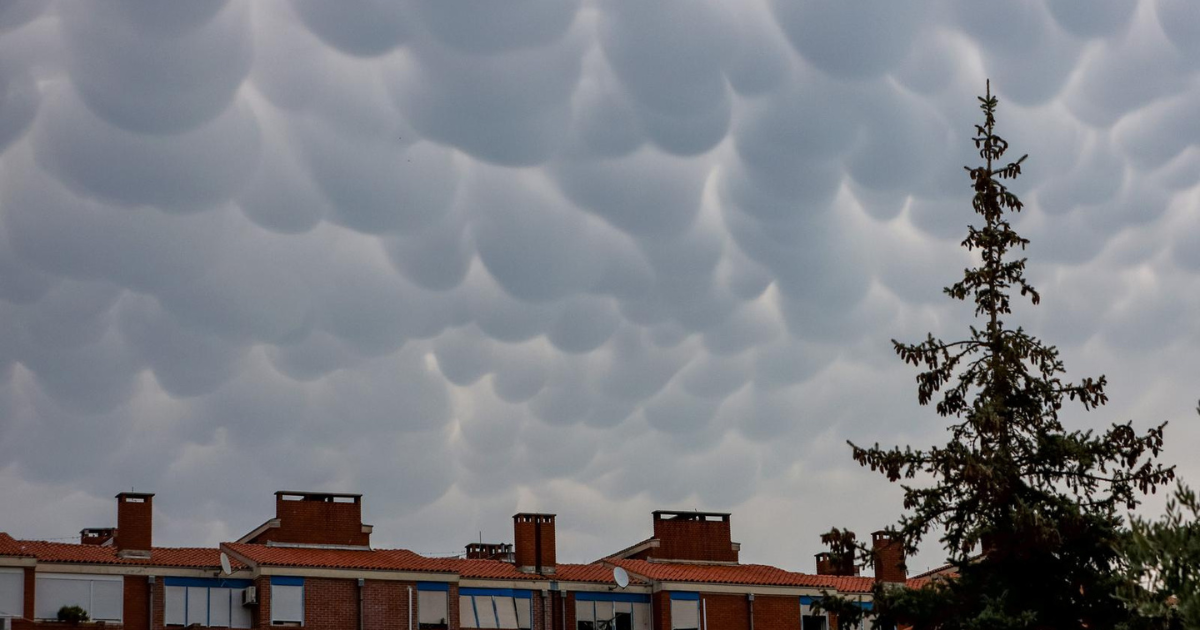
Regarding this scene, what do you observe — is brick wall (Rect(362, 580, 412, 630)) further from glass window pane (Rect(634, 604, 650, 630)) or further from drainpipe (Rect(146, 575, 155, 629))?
glass window pane (Rect(634, 604, 650, 630))

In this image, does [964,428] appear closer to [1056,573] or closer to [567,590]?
[1056,573]

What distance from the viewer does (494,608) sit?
236 ft

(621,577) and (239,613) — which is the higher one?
(621,577)

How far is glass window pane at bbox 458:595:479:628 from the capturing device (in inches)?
2800

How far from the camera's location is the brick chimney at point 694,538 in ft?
264

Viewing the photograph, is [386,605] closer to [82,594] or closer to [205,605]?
[205,605]

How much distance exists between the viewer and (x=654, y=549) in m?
80.2

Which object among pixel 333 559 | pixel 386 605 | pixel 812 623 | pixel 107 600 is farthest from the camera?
pixel 812 623

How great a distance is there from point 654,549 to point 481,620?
39.1 ft

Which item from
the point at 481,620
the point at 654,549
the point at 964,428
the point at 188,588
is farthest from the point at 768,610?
the point at 964,428

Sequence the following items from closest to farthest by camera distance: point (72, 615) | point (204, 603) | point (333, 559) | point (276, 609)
→ point (72, 615) → point (276, 609) → point (204, 603) → point (333, 559)

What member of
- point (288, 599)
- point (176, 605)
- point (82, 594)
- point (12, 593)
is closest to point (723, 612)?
point (288, 599)

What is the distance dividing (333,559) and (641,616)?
14875 millimetres

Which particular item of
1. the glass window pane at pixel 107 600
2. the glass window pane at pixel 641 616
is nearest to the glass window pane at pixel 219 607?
the glass window pane at pixel 107 600
